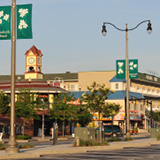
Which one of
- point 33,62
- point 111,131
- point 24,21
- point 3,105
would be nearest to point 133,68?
point 111,131

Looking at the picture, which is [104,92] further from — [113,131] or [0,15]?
[0,15]

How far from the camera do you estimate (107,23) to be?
49.2 m

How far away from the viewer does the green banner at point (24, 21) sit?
25938 mm

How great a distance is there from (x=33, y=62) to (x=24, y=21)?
86.8 metres

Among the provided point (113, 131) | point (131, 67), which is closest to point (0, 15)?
point (131, 67)

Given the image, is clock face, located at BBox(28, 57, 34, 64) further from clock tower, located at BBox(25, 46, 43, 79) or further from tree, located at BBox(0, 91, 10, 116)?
tree, located at BBox(0, 91, 10, 116)

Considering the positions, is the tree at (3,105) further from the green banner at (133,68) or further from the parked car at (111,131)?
the green banner at (133,68)

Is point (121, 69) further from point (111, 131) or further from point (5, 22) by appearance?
point (5, 22)

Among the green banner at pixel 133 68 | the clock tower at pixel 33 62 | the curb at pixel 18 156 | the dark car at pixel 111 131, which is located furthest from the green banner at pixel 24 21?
the clock tower at pixel 33 62

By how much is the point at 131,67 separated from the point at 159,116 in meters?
64.2

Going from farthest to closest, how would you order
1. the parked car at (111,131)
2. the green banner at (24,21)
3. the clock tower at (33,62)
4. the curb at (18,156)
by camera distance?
the clock tower at (33,62) → the parked car at (111,131) → the green banner at (24,21) → the curb at (18,156)

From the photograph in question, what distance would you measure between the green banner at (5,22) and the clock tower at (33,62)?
277ft

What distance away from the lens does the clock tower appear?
112 meters

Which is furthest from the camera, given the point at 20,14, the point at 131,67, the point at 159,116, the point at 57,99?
the point at 159,116
